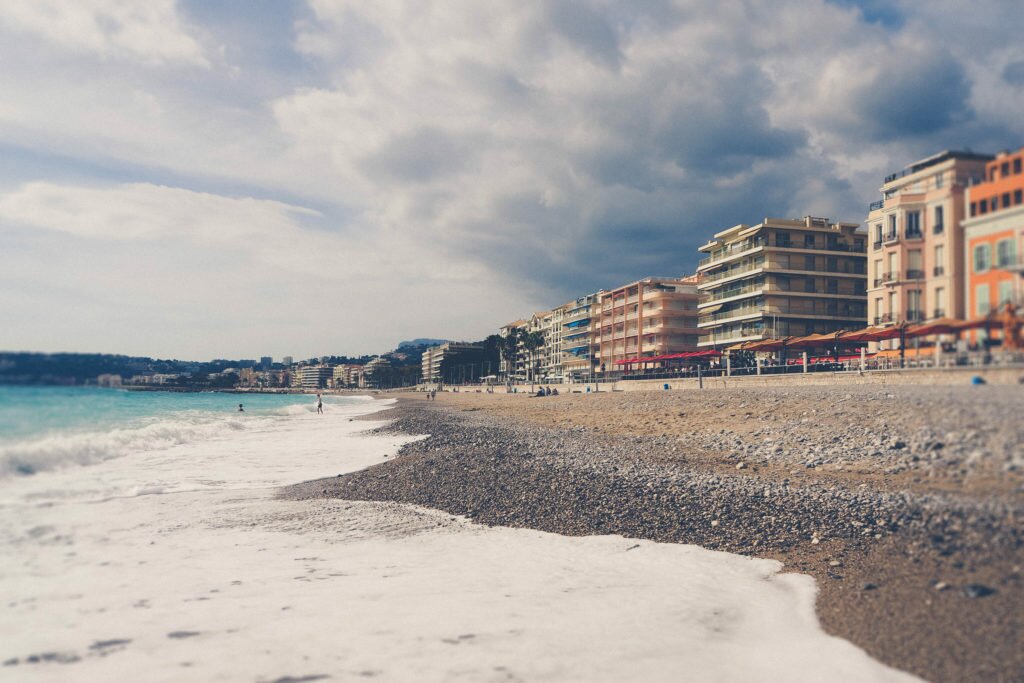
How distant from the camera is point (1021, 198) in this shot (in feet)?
9.45

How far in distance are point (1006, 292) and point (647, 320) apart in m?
81.2

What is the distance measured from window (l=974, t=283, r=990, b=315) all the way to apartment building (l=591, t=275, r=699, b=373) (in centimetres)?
7515

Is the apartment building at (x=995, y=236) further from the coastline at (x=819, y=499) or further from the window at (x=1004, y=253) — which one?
the coastline at (x=819, y=499)

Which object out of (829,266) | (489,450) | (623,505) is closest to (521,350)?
(829,266)

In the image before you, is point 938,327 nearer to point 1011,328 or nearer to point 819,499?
point 1011,328

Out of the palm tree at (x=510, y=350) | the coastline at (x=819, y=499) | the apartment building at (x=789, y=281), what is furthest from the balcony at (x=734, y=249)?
the palm tree at (x=510, y=350)

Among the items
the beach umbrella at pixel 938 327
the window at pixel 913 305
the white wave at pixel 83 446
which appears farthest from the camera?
the white wave at pixel 83 446

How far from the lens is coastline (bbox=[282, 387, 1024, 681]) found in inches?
115

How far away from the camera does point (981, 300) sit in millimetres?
2984

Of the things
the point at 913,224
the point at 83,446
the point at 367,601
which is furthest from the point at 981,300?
the point at 83,446

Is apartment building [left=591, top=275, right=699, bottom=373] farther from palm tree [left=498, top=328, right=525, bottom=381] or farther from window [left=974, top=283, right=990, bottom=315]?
window [left=974, top=283, right=990, bottom=315]

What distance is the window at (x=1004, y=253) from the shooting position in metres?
2.88

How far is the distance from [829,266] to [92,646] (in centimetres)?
5623

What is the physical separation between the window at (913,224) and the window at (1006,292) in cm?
77
